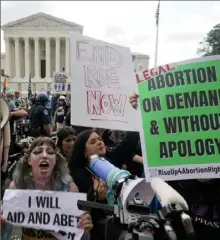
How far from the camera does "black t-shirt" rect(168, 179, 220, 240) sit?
2254 millimetres

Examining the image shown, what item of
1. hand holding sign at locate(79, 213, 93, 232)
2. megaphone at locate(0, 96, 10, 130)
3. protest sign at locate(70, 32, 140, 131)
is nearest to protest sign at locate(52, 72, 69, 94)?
protest sign at locate(70, 32, 140, 131)

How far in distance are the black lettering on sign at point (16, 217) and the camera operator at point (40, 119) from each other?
5.13 meters

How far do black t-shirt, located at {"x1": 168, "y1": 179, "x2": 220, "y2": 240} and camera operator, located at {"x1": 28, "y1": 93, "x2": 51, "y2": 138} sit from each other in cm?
525

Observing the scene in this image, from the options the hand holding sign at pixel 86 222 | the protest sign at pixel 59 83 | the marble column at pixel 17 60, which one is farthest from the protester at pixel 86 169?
the marble column at pixel 17 60

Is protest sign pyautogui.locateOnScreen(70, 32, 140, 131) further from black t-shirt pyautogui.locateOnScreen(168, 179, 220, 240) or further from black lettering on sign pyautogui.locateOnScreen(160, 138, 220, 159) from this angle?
black t-shirt pyautogui.locateOnScreen(168, 179, 220, 240)

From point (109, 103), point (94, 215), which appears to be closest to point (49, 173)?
point (94, 215)

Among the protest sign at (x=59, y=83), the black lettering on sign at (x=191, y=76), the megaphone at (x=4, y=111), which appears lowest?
the megaphone at (x=4, y=111)

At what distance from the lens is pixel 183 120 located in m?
2.52

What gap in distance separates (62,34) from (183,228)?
6624cm

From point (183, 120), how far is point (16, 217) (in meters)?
1.06

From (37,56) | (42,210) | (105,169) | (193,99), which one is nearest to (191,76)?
(193,99)

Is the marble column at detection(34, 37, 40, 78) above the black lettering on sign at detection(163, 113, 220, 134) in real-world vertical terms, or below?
above

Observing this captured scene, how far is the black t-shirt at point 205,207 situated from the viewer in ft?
7.39

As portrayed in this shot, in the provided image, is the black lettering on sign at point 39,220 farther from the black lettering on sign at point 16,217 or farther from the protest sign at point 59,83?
the protest sign at point 59,83
